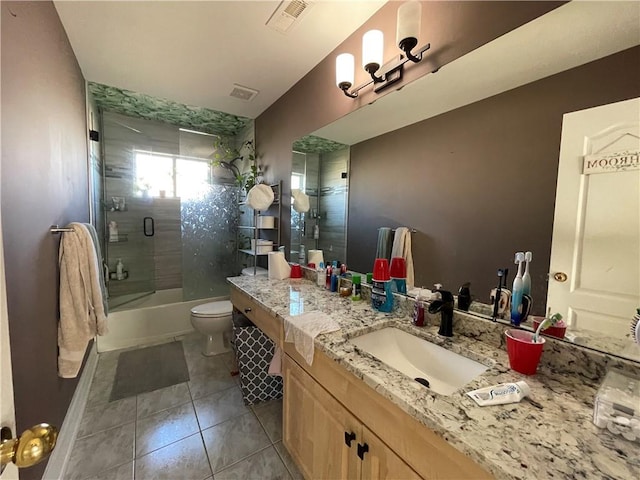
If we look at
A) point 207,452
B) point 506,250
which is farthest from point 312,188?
point 207,452

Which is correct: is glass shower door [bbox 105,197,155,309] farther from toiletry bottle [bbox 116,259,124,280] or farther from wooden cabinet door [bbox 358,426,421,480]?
wooden cabinet door [bbox 358,426,421,480]

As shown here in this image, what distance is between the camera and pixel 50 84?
4.52 ft

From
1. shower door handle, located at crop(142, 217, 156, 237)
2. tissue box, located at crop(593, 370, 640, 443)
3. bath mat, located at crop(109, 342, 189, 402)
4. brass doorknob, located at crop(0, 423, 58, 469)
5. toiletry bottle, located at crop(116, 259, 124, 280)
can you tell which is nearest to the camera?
brass doorknob, located at crop(0, 423, 58, 469)

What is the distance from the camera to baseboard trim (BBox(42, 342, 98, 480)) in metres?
1.26

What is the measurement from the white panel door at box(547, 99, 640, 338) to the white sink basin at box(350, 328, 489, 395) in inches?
14.8

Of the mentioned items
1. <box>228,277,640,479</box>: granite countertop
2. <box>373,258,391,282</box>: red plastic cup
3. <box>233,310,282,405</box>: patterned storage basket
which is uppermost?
<box>373,258,391,282</box>: red plastic cup

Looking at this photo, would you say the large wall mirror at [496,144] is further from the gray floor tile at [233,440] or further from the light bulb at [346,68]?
the gray floor tile at [233,440]

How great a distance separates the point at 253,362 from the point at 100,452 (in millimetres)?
891

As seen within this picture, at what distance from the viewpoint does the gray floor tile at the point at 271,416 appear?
1.60m

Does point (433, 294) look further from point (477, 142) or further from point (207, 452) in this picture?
point (207, 452)

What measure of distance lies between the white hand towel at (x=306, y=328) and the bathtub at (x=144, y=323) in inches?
87.5

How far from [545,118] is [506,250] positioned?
1.55 feet

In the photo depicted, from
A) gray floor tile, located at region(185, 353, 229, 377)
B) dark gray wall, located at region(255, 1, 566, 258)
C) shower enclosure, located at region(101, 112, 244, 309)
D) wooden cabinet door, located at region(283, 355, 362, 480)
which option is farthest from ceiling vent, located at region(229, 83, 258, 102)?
gray floor tile, located at region(185, 353, 229, 377)

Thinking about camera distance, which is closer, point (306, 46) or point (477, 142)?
point (477, 142)
